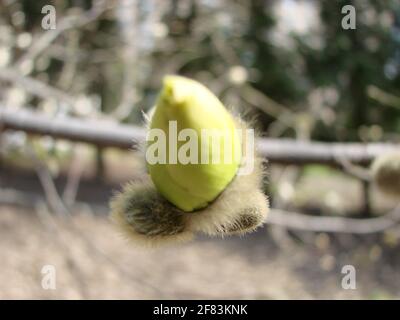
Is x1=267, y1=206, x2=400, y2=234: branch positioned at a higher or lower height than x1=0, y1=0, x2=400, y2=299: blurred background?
lower

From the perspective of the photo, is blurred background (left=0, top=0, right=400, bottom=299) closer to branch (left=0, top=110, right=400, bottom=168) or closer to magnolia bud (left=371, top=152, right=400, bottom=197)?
branch (left=0, top=110, right=400, bottom=168)

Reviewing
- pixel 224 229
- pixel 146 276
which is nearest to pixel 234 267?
pixel 146 276

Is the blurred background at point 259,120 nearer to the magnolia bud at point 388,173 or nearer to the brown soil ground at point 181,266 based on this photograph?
the brown soil ground at point 181,266

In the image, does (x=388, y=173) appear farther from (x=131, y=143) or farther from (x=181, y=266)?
(x=181, y=266)

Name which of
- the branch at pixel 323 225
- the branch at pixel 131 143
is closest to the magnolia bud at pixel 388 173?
the branch at pixel 131 143

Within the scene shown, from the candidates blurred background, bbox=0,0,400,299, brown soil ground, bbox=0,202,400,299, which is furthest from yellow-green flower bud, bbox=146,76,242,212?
brown soil ground, bbox=0,202,400,299
